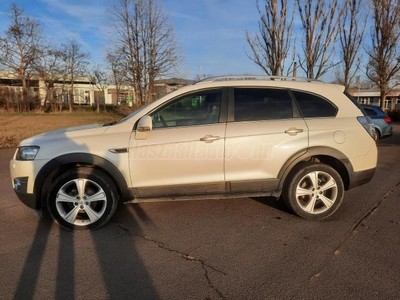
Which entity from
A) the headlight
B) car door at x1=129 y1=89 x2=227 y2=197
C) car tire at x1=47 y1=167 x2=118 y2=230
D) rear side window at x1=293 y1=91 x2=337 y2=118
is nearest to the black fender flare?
rear side window at x1=293 y1=91 x2=337 y2=118

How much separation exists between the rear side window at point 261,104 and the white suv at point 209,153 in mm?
13

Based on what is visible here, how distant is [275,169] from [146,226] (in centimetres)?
180

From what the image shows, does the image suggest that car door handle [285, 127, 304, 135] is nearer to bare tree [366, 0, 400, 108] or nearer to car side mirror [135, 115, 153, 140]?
car side mirror [135, 115, 153, 140]

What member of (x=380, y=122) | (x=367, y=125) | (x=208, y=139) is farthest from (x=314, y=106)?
(x=380, y=122)

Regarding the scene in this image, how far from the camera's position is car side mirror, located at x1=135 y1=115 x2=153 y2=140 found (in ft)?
11.5

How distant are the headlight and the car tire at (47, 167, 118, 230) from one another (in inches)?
16.2

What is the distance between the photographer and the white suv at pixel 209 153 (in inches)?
141

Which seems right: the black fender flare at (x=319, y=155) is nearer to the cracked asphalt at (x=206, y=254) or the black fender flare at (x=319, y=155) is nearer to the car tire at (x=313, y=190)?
the car tire at (x=313, y=190)

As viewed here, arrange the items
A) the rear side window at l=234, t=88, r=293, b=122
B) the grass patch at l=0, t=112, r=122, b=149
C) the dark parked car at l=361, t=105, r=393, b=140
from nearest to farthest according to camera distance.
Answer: the rear side window at l=234, t=88, r=293, b=122
the dark parked car at l=361, t=105, r=393, b=140
the grass patch at l=0, t=112, r=122, b=149

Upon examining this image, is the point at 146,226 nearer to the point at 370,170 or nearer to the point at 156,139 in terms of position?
the point at 156,139

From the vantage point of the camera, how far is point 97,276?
2732 millimetres

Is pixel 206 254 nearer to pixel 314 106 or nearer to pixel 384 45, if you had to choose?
pixel 314 106

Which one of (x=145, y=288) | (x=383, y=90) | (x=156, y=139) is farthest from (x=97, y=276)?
(x=383, y=90)

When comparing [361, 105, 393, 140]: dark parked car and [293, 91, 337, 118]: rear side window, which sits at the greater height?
[293, 91, 337, 118]: rear side window
